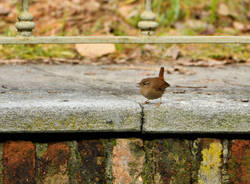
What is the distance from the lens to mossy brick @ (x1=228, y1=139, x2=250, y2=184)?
212cm

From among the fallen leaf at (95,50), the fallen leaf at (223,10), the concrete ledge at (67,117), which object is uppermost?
the fallen leaf at (223,10)

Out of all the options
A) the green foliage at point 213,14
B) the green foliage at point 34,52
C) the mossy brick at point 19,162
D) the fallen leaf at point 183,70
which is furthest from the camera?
the green foliage at point 213,14

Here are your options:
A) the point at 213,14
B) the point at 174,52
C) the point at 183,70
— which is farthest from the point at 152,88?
the point at 213,14

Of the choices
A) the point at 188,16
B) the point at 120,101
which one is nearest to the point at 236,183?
the point at 120,101

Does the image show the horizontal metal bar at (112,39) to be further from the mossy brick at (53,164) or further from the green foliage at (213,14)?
the green foliage at (213,14)

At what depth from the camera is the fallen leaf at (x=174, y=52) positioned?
3.99m

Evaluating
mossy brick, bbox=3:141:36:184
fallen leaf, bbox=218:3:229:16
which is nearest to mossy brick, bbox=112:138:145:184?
mossy brick, bbox=3:141:36:184


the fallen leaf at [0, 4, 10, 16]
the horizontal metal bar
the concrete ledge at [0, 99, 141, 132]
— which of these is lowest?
the concrete ledge at [0, 99, 141, 132]

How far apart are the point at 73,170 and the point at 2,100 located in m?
0.43

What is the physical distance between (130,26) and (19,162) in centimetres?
278

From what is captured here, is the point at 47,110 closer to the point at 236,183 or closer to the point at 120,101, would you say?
the point at 120,101

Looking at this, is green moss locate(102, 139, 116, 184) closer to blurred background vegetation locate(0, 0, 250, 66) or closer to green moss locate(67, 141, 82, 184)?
green moss locate(67, 141, 82, 184)

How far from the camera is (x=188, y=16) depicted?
475 centimetres

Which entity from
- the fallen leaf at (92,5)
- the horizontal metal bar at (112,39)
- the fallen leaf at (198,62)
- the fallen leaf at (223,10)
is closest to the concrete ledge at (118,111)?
the horizontal metal bar at (112,39)
